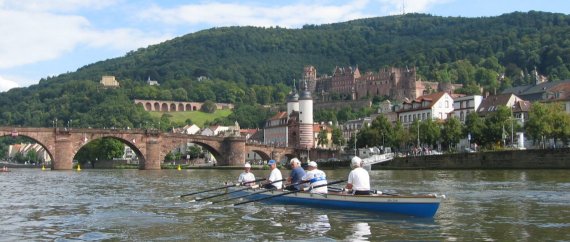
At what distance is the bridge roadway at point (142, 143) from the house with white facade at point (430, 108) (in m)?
21.6

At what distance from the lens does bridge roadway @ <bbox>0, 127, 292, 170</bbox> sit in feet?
359

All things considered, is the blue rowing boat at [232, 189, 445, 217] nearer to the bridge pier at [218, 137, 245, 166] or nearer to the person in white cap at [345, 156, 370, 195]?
the person in white cap at [345, 156, 370, 195]

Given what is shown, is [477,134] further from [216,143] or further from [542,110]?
[216,143]

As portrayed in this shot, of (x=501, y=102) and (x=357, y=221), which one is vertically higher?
(x=501, y=102)

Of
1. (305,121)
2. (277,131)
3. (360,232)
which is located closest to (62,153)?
(305,121)

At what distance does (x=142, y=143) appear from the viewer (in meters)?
119

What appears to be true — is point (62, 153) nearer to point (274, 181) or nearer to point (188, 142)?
point (188, 142)

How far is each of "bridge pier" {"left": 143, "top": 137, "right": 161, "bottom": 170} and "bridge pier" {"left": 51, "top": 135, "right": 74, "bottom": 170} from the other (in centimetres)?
1198

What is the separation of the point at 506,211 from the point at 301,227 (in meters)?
8.97

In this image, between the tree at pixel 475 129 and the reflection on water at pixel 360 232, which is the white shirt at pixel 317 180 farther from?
the tree at pixel 475 129

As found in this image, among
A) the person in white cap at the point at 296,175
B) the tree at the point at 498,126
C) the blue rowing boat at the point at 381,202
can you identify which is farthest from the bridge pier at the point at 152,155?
the blue rowing boat at the point at 381,202

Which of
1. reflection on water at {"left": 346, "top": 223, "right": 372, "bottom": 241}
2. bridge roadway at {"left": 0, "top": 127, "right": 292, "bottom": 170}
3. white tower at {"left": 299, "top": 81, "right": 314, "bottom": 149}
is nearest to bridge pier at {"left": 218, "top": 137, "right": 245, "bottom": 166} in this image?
bridge roadway at {"left": 0, "top": 127, "right": 292, "bottom": 170}

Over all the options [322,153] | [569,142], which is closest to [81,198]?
[569,142]

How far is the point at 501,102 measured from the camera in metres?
112
